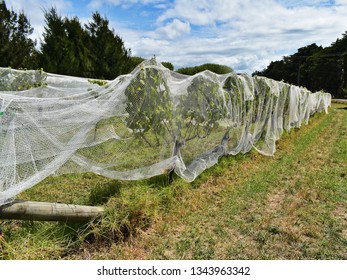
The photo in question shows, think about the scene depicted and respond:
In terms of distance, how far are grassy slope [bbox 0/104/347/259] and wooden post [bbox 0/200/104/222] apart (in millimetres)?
119

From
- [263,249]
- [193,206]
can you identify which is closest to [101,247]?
[193,206]

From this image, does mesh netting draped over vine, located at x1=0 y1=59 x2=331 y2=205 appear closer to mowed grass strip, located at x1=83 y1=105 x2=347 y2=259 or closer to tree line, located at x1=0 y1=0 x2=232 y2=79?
mowed grass strip, located at x1=83 y1=105 x2=347 y2=259

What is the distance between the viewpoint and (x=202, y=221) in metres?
3.24

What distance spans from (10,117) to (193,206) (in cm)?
215

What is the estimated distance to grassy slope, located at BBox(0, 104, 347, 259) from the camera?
2.62 meters

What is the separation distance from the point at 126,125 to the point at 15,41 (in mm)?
12069

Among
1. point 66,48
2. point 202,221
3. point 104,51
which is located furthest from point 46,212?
point 104,51

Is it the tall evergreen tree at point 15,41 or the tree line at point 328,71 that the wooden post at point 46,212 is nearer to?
the tall evergreen tree at point 15,41

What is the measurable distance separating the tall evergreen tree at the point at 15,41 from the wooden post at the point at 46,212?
11.5m

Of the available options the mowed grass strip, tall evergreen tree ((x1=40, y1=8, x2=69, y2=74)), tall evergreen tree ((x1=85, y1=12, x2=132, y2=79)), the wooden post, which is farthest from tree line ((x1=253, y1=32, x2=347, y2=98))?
the wooden post

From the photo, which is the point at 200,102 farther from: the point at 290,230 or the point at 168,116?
the point at 290,230

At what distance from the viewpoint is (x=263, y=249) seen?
2.67 metres

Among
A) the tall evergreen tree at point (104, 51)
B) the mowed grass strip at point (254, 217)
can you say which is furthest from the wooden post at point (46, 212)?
Answer: the tall evergreen tree at point (104, 51)

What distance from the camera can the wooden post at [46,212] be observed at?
2357 mm
